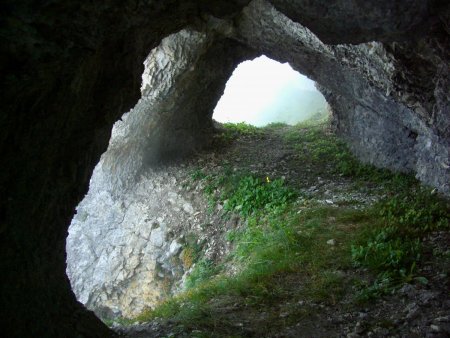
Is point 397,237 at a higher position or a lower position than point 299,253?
higher

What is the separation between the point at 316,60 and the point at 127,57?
607 cm

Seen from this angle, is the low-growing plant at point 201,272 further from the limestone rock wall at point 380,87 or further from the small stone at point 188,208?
the limestone rock wall at point 380,87

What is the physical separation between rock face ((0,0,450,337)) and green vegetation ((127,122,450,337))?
1.22 meters

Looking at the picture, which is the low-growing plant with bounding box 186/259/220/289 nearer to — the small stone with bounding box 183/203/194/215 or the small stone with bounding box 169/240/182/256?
the small stone with bounding box 169/240/182/256

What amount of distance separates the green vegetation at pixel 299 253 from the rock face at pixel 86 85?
122cm

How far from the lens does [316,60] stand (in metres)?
9.77

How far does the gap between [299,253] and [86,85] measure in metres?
4.30

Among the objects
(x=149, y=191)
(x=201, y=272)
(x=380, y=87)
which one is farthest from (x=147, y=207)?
(x=380, y=87)

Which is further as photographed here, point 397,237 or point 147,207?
point 147,207

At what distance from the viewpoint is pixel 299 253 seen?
6965 mm

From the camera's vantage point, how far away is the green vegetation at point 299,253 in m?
5.72

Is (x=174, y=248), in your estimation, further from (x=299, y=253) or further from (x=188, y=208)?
(x=299, y=253)

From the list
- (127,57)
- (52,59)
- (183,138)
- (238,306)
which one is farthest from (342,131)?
(52,59)

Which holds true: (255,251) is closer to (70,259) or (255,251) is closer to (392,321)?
(392,321)
